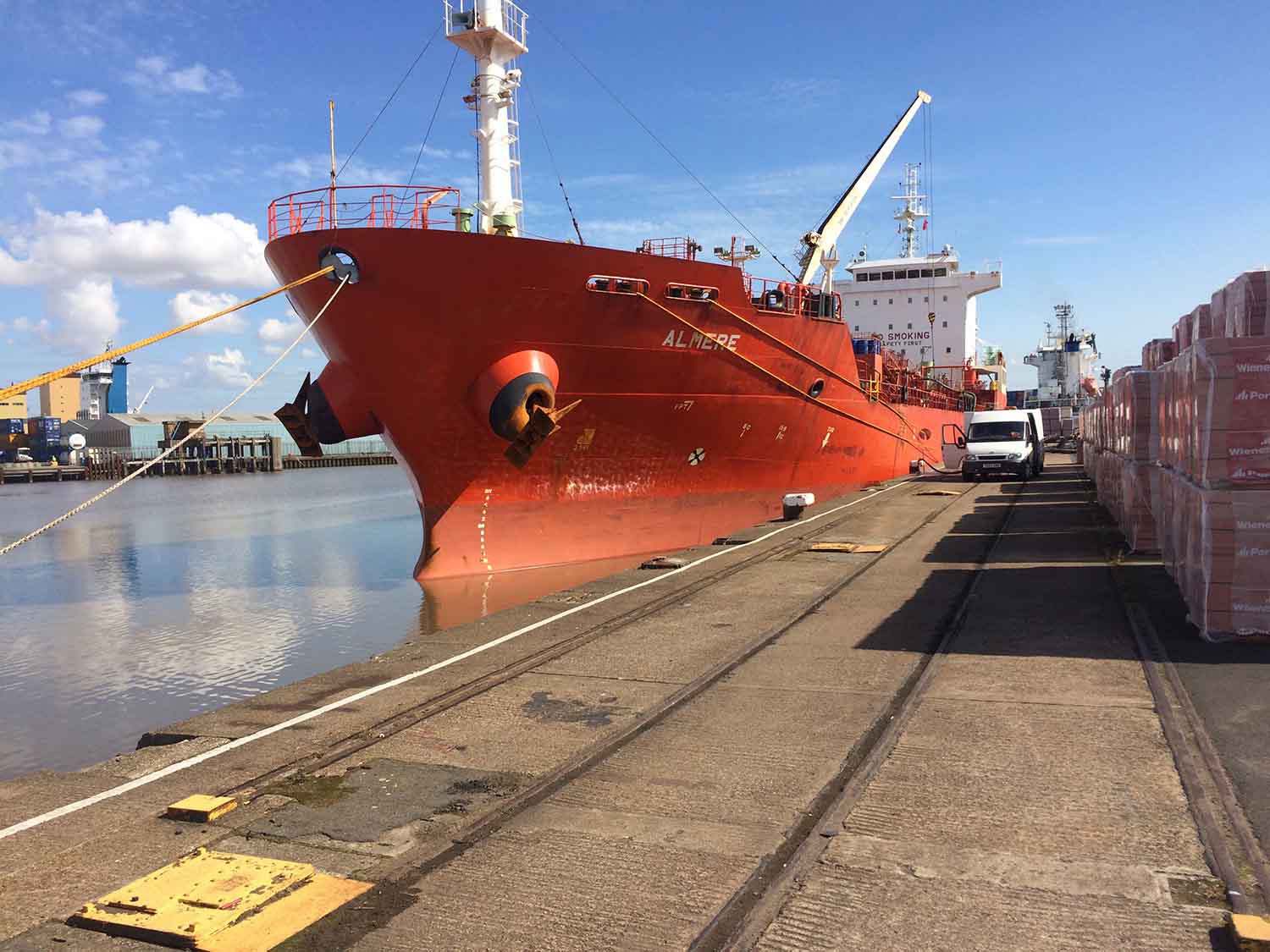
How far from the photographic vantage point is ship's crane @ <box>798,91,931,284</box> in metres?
27.6

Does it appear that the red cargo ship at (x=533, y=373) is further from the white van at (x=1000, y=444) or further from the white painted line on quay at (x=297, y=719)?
the white van at (x=1000, y=444)

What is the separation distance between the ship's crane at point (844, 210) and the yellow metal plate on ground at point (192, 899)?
968 inches

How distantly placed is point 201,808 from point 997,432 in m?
23.5

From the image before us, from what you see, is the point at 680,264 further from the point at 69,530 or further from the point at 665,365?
the point at 69,530

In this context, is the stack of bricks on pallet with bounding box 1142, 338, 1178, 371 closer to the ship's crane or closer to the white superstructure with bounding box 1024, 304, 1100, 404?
the ship's crane

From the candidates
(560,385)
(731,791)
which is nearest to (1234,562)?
(731,791)

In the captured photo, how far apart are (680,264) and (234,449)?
8301 centimetres

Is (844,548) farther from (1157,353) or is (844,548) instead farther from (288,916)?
(288,916)

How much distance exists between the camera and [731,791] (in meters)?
4.58

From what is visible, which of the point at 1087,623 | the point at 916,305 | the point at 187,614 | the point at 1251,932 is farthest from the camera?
the point at 916,305

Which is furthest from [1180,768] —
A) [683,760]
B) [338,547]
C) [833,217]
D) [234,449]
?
[234,449]

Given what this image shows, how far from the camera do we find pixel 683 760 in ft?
16.5

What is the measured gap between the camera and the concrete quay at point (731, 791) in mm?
3400

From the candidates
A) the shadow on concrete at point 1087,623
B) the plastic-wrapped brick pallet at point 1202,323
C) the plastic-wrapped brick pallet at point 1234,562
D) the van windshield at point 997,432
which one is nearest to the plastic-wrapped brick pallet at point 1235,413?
the plastic-wrapped brick pallet at point 1234,562
